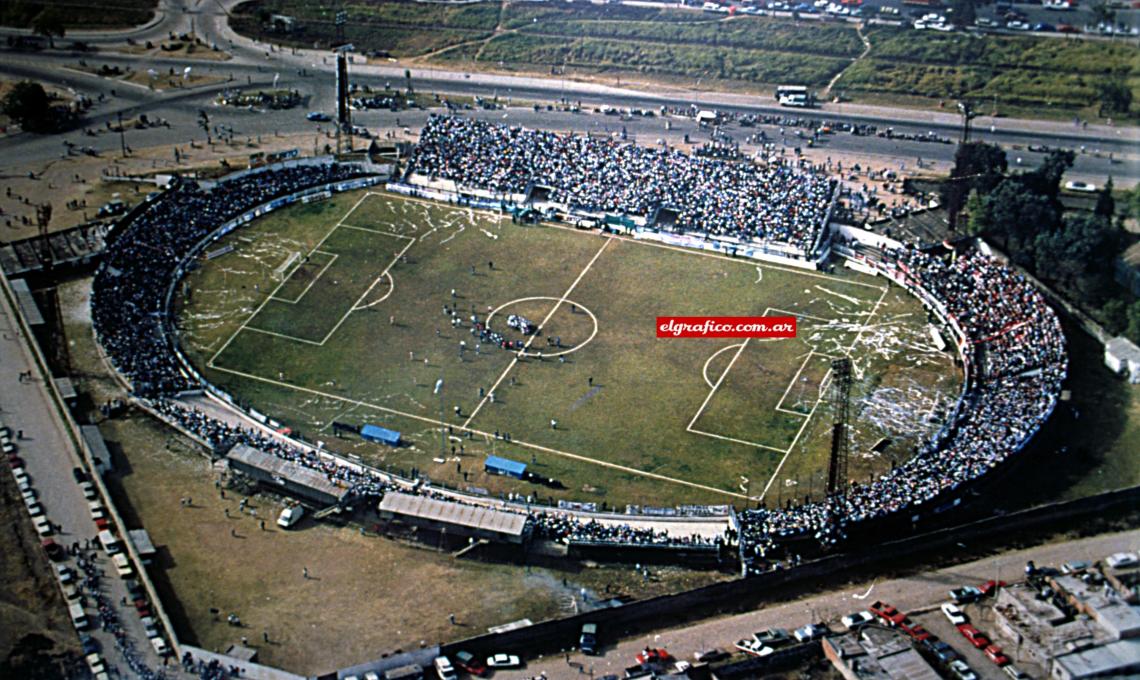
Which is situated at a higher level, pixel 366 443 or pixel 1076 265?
pixel 1076 265

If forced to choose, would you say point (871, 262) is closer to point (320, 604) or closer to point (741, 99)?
point (741, 99)

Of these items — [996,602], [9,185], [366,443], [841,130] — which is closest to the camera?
[996,602]

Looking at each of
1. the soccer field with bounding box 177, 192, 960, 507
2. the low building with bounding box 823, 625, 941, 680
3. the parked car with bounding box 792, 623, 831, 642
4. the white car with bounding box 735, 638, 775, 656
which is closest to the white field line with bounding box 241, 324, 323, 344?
the soccer field with bounding box 177, 192, 960, 507

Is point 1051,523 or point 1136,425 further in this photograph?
point 1136,425

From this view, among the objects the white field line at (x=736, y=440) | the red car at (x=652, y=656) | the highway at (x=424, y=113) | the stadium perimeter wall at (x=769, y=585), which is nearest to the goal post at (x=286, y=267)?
the highway at (x=424, y=113)

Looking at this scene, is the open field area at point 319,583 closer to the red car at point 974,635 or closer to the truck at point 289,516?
the truck at point 289,516

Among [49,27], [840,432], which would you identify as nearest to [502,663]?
[840,432]

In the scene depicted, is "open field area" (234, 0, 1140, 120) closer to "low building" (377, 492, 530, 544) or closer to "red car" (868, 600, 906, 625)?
"low building" (377, 492, 530, 544)

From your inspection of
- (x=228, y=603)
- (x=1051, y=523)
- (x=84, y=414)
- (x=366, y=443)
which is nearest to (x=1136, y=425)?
(x=1051, y=523)
